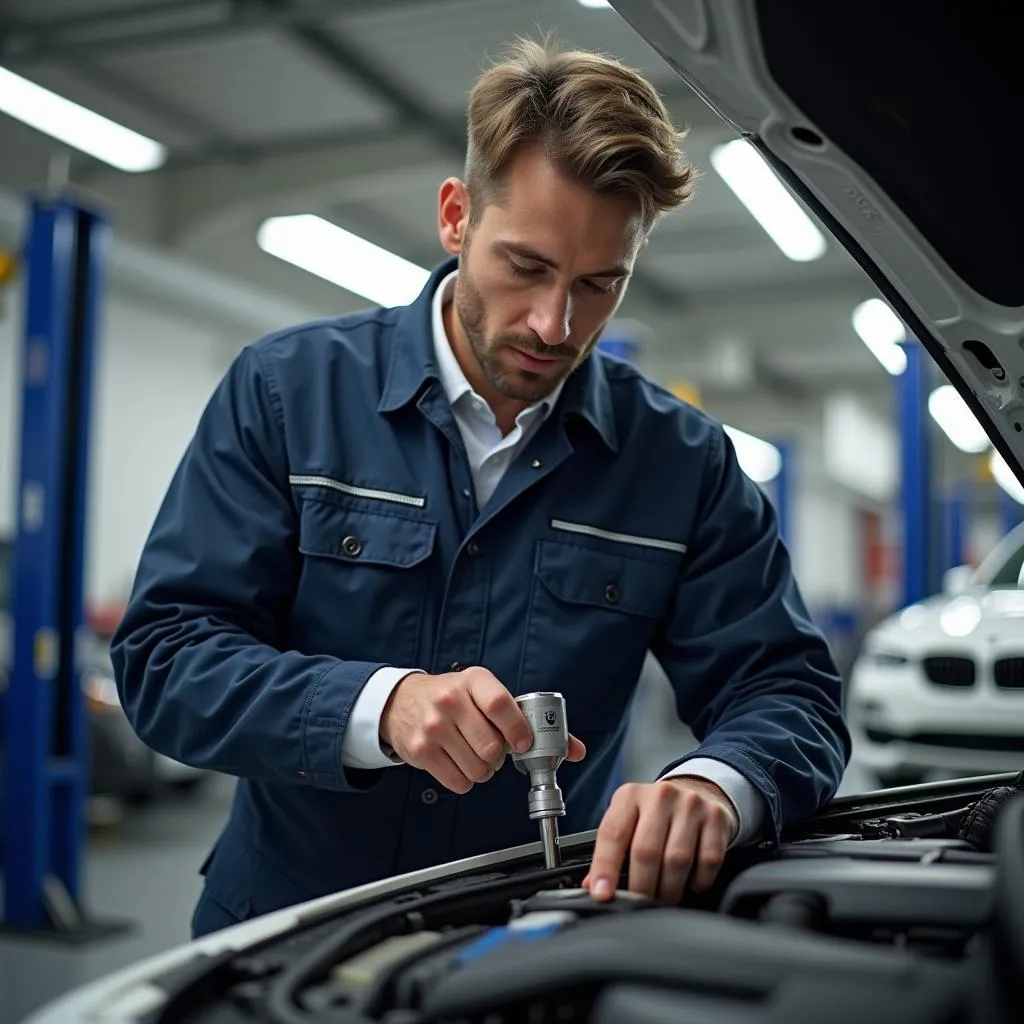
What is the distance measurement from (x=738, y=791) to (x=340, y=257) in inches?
339

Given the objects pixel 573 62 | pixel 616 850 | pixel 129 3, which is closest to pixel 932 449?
pixel 129 3

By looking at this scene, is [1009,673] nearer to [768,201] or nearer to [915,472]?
[915,472]

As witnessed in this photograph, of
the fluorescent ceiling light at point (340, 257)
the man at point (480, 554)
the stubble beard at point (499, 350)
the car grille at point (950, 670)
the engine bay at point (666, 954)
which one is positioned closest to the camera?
the engine bay at point (666, 954)

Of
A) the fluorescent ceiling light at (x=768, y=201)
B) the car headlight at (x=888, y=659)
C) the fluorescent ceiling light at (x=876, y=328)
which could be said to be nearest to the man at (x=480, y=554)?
the car headlight at (x=888, y=659)

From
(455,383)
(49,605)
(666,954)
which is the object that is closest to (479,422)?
(455,383)

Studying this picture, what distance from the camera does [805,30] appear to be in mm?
1074

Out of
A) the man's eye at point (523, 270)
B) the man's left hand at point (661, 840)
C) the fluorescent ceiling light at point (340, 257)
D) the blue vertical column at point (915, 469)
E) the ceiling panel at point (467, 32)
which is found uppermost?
the fluorescent ceiling light at point (340, 257)

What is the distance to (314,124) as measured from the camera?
7.37 metres

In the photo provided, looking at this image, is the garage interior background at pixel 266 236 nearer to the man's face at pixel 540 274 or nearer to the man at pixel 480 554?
the man at pixel 480 554

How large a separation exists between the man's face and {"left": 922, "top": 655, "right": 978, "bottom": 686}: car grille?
3.07m

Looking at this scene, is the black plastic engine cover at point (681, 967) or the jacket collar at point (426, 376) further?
the jacket collar at point (426, 376)

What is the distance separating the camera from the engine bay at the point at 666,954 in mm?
659

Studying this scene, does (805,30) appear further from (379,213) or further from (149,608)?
(379,213)

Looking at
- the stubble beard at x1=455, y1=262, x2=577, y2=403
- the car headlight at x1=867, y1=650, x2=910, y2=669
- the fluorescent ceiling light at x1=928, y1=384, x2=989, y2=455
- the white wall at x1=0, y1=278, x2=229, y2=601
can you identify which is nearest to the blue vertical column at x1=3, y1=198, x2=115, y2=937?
the car headlight at x1=867, y1=650, x2=910, y2=669
